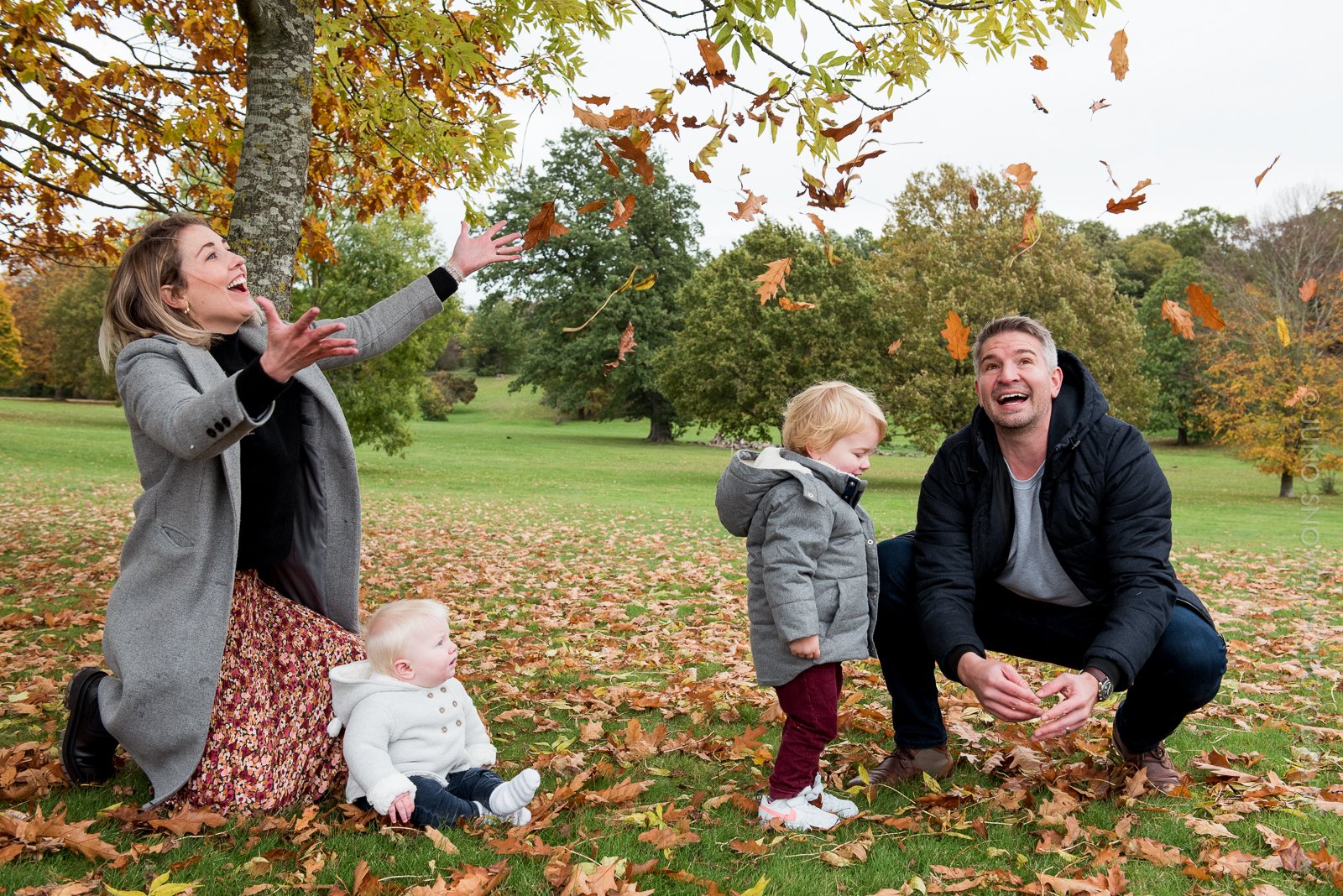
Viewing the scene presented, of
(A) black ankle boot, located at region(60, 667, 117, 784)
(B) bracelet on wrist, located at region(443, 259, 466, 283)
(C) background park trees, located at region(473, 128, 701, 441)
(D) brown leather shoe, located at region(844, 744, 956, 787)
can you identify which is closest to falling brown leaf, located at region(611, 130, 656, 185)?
(B) bracelet on wrist, located at region(443, 259, 466, 283)

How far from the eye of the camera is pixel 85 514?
14.0m

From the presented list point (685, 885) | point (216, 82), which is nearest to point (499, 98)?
point (216, 82)

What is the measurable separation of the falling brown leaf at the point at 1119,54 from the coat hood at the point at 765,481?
7.38ft

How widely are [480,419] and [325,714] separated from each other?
2232 inches

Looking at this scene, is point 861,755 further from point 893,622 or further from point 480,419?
point 480,419

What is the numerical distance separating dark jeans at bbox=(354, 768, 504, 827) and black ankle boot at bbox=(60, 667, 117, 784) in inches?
41.8

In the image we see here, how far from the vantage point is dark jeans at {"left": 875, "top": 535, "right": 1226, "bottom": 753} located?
3.76m

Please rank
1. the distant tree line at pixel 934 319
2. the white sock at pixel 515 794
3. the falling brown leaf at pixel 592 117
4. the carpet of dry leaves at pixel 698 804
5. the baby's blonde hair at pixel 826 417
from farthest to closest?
the distant tree line at pixel 934 319 → the falling brown leaf at pixel 592 117 → the baby's blonde hair at pixel 826 417 → the white sock at pixel 515 794 → the carpet of dry leaves at pixel 698 804

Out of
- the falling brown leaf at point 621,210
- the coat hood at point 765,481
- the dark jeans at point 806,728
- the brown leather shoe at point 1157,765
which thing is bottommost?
the brown leather shoe at point 1157,765

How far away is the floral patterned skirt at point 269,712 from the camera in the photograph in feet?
11.5

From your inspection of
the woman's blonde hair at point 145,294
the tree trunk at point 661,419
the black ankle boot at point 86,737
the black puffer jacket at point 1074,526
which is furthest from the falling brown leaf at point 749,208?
the tree trunk at point 661,419

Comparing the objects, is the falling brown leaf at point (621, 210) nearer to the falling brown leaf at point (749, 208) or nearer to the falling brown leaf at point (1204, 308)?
the falling brown leaf at point (749, 208)

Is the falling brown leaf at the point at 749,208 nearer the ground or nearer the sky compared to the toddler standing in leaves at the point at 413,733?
nearer the sky

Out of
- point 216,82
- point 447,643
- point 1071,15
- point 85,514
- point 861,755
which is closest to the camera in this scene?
point 447,643
